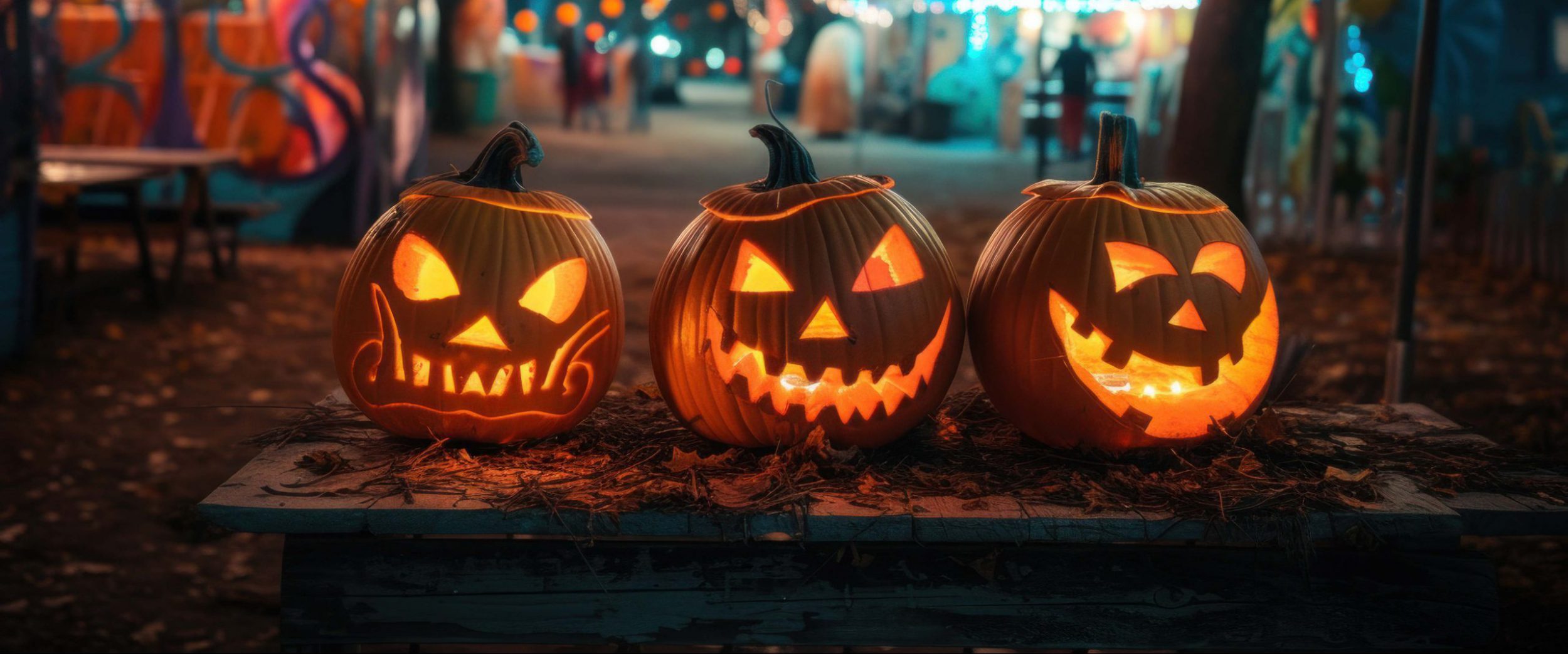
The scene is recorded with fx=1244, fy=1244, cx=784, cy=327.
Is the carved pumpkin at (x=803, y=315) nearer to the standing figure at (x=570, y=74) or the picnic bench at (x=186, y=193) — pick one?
the picnic bench at (x=186, y=193)

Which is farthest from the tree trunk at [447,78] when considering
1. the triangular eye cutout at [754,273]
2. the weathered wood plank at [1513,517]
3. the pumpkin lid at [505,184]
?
the weathered wood plank at [1513,517]

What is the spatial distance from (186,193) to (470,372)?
7.31 meters

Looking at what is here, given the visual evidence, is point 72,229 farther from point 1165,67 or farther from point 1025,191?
point 1165,67

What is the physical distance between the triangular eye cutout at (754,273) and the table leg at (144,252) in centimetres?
674

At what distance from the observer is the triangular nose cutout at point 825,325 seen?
2426 millimetres

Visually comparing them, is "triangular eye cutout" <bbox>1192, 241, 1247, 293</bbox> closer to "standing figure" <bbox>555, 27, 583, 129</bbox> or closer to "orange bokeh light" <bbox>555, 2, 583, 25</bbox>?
"standing figure" <bbox>555, 27, 583, 129</bbox>

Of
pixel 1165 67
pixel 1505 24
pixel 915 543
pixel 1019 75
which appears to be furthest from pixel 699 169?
pixel 915 543

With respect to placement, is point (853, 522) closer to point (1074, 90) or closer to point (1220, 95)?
point (1220, 95)

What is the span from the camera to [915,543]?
231 centimetres

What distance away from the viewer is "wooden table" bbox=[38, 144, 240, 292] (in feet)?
27.6

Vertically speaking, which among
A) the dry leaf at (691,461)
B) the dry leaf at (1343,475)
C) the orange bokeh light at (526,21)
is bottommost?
the dry leaf at (691,461)

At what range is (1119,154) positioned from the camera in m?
2.64

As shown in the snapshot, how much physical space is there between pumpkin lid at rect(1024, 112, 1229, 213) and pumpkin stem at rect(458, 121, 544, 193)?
41.7 inches

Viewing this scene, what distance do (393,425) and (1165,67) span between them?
1557cm
